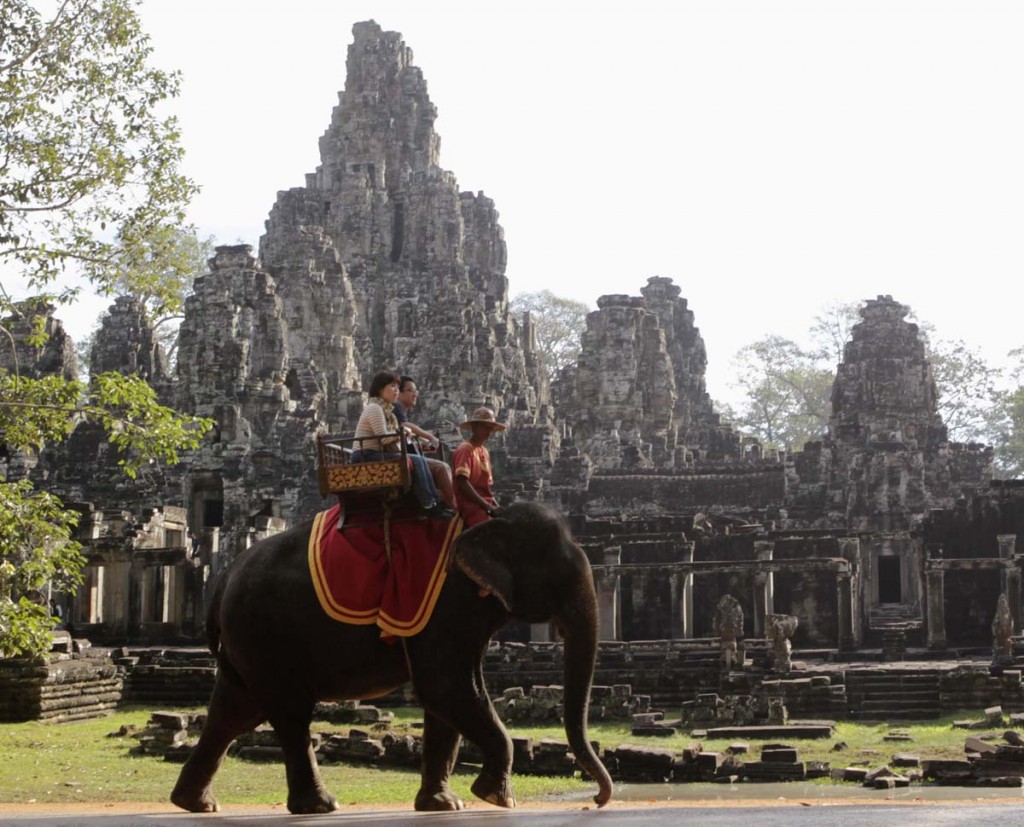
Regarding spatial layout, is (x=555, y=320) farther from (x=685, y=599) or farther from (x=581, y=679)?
(x=581, y=679)

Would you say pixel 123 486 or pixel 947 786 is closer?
pixel 947 786

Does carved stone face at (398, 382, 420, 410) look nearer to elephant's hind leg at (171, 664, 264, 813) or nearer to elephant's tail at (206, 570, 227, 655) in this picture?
elephant's tail at (206, 570, 227, 655)

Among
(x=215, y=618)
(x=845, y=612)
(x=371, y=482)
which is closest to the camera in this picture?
(x=371, y=482)

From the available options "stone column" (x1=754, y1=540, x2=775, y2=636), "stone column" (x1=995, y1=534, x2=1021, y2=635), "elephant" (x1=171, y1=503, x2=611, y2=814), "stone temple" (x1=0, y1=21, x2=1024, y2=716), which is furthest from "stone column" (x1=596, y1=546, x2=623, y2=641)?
"elephant" (x1=171, y1=503, x2=611, y2=814)

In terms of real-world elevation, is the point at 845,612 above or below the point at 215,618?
below

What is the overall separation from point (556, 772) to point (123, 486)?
97.2ft

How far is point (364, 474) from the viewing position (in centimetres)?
1002

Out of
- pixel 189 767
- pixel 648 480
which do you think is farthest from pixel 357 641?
pixel 648 480

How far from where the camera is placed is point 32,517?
1554 centimetres

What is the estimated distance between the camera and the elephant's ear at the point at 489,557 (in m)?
9.56

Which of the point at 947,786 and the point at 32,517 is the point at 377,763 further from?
the point at 947,786

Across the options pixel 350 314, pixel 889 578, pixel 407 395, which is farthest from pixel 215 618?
pixel 350 314

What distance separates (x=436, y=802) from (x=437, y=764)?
30cm

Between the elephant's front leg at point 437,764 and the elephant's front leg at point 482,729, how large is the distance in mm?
276
